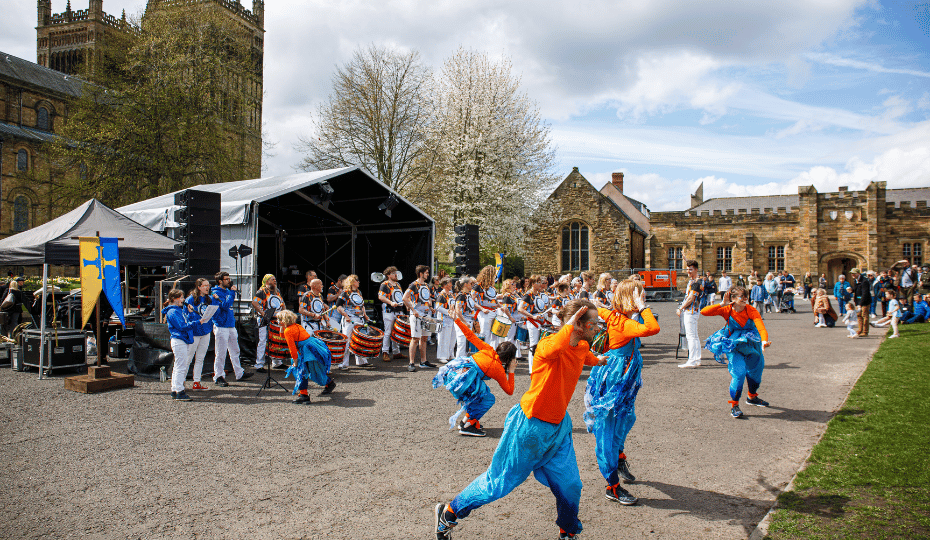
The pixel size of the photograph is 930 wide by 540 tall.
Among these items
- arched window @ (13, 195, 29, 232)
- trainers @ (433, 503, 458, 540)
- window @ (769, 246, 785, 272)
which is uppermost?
arched window @ (13, 195, 29, 232)

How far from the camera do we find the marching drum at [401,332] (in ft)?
35.9

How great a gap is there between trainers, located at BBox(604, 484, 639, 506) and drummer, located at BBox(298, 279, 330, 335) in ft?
21.3

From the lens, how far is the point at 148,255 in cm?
1136

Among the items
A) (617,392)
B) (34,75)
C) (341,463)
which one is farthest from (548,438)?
(34,75)

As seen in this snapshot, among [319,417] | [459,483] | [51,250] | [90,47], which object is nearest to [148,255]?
[51,250]

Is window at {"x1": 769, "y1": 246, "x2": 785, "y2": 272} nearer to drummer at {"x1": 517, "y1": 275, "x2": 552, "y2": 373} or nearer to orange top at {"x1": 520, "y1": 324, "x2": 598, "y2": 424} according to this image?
drummer at {"x1": 517, "y1": 275, "x2": 552, "y2": 373}

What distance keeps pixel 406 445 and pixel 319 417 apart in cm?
166

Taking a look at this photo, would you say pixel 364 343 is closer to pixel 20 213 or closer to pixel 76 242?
pixel 76 242

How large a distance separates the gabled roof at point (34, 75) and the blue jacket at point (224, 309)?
4886 centimetres

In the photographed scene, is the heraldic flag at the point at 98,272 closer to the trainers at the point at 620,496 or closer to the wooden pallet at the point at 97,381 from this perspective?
the wooden pallet at the point at 97,381

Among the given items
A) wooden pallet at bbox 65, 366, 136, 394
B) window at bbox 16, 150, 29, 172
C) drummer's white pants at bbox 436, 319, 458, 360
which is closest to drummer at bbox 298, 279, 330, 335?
drummer's white pants at bbox 436, 319, 458, 360

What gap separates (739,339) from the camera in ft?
21.3

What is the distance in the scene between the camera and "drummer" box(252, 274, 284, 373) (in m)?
9.55

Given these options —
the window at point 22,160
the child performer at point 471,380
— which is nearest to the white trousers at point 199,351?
the child performer at point 471,380
